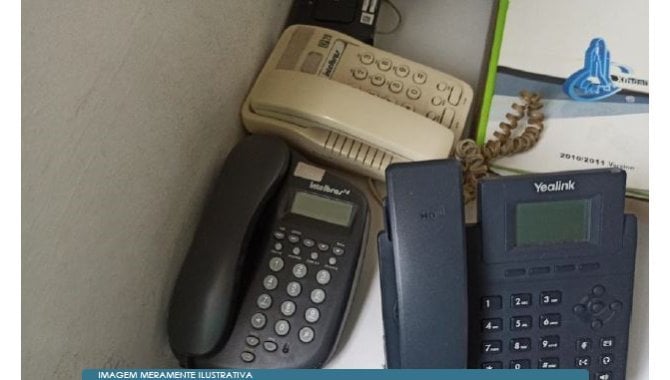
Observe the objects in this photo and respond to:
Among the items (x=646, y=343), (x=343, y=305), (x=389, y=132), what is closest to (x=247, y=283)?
(x=343, y=305)

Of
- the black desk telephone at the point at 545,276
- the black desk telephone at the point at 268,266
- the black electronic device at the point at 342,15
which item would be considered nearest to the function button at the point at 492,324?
the black desk telephone at the point at 545,276

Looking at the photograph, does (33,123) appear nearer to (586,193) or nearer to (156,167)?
(156,167)

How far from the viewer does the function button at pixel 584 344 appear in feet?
1.95

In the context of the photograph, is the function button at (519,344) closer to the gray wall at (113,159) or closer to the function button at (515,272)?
the function button at (515,272)

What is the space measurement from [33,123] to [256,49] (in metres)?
0.38

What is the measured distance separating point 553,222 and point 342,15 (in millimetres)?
368

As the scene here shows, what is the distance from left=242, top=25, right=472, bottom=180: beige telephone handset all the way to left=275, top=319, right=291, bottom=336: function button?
0.17 meters

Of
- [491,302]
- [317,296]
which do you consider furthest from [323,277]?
[491,302]

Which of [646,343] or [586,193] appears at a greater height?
[586,193]

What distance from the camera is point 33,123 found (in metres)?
0.41

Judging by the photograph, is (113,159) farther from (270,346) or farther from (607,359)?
(607,359)

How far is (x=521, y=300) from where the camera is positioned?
589 mm

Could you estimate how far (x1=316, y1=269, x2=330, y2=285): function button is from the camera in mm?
645

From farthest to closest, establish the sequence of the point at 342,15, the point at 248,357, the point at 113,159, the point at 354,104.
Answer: the point at 342,15 → the point at 354,104 → the point at 248,357 → the point at 113,159
